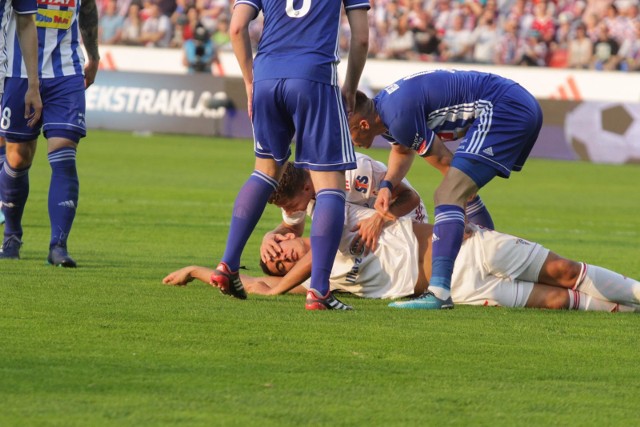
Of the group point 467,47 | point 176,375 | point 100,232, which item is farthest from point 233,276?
point 467,47

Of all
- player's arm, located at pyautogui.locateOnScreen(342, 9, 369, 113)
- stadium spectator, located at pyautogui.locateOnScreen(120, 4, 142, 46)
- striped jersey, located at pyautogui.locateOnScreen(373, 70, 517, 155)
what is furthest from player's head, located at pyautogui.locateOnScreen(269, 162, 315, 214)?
stadium spectator, located at pyautogui.locateOnScreen(120, 4, 142, 46)

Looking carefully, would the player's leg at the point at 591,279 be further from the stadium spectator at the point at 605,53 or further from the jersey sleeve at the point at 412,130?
the stadium spectator at the point at 605,53

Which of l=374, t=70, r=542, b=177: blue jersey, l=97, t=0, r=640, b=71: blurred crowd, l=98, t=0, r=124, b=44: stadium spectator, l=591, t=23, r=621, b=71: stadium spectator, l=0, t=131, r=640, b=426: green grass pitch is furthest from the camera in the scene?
l=98, t=0, r=124, b=44: stadium spectator

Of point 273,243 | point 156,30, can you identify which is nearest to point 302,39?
point 273,243

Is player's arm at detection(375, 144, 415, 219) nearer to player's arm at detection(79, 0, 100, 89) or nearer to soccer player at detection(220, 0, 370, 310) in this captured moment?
soccer player at detection(220, 0, 370, 310)

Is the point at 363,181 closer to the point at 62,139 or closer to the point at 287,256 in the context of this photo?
the point at 287,256

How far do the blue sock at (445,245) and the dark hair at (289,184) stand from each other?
0.88m

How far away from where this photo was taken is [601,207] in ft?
51.1

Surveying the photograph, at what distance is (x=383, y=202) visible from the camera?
7.07 m

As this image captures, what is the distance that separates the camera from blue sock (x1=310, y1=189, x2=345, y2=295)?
646cm

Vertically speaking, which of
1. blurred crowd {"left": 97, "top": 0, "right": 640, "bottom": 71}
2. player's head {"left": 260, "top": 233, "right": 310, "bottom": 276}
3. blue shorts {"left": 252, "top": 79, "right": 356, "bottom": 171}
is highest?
blue shorts {"left": 252, "top": 79, "right": 356, "bottom": 171}

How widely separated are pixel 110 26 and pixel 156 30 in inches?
46.2

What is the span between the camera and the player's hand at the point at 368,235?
7.02 m

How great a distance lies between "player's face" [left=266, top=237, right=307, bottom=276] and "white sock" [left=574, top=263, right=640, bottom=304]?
62.2 inches
